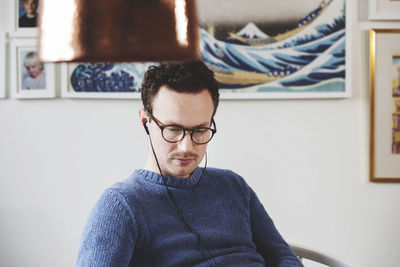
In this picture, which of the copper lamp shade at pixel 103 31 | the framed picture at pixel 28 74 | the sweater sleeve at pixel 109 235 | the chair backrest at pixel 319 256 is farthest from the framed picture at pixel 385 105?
the copper lamp shade at pixel 103 31

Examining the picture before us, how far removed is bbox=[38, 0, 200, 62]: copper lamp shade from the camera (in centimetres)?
31

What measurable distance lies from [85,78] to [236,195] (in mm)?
1055

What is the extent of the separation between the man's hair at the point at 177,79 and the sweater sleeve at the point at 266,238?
48cm

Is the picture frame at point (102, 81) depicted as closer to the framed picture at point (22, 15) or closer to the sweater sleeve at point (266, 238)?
the framed picture at point (22, 15)

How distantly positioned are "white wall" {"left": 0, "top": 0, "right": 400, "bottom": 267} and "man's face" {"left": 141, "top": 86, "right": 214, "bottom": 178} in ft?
2.60

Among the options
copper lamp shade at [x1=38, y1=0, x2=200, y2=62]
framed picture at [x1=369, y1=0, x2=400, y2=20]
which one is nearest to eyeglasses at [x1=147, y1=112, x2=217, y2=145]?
copper lamp shade at [x1=38, y1=0, x2=200, y2=62]

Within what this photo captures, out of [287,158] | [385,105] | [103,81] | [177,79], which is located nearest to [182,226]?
[177,79]

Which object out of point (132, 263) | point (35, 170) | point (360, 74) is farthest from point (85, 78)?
point (360, 74)

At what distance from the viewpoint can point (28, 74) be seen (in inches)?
86.4

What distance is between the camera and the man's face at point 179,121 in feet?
4.28

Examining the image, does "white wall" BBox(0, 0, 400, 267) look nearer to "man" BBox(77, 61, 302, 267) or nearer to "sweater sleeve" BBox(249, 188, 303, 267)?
"sweater sleeve" BBox(249, 188, 303, 267)

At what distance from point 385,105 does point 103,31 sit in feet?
6.64

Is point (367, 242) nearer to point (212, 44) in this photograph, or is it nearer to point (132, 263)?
point (212, 44)

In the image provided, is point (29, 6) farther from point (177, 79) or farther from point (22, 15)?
point (177, 79)
